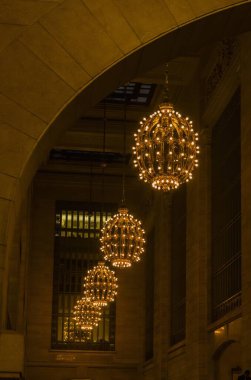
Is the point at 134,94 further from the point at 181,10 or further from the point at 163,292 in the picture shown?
the point at 181,10

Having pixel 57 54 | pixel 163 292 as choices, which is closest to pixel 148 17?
pixel 57 54

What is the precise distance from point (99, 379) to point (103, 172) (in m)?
8.09

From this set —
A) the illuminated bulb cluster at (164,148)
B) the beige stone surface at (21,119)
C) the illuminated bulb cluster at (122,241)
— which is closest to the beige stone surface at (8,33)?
the beige stone surface at (21,119)

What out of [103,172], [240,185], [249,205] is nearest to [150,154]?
[249,205]

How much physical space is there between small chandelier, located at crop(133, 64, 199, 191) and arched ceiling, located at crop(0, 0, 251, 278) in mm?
5955

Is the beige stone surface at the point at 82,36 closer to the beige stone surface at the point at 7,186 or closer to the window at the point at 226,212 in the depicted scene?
the beige stone surface at the point at 7,186

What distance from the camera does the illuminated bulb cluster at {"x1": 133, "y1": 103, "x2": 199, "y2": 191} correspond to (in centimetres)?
1227

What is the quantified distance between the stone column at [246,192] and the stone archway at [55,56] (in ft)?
32.6

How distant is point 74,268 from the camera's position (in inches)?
1312

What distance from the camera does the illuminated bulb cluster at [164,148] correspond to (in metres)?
12.3

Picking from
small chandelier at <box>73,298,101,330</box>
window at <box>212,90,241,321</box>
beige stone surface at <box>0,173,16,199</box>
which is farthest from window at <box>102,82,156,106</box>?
beige stone surface at <box>0,173,16,199</box>

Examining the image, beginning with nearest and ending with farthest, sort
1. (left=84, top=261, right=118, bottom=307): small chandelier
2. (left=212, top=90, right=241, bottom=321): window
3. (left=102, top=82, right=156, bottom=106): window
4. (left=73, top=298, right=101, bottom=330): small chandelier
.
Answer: (left=212, top=90, right=241, bottom=321): window → (left=84, top=261, right=118, bottom=307): small chandelier → (left=102, top=82, right=156, bottom=106): window → (left=73, top=298, right=101, bottom=330): small chandelier

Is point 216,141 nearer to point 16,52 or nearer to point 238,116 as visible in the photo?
point 238,116

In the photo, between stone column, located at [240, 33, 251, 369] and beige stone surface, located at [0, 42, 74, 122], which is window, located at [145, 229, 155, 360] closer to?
stone column, located at [240, 33, 251, 369]
